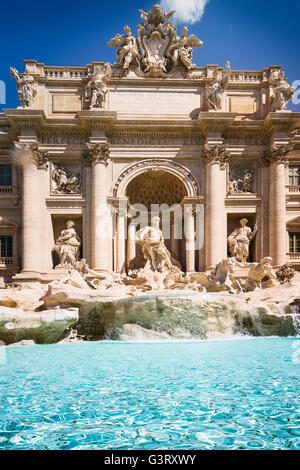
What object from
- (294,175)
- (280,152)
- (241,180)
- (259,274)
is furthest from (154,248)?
(294,175)

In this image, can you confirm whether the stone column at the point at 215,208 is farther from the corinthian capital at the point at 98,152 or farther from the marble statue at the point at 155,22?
the marble statue at the point at 155,22

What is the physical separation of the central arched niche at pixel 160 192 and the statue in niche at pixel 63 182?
2981mm

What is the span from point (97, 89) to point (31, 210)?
24.6 feet

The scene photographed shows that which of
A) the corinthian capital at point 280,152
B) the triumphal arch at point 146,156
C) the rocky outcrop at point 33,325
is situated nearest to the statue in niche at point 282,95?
the triumphal arch at point 146,156

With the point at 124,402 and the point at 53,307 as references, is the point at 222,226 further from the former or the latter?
the point at 124,402

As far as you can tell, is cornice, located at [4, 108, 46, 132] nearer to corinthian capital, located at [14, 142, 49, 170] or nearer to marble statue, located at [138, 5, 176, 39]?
corinthian capital, located at [14, 142, 49, 170]

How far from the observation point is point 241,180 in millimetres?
23953

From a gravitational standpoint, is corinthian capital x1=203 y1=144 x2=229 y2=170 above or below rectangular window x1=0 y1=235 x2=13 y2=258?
above

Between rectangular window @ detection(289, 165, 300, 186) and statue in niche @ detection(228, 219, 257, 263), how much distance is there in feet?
12.4

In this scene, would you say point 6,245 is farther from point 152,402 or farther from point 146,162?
point 152,402

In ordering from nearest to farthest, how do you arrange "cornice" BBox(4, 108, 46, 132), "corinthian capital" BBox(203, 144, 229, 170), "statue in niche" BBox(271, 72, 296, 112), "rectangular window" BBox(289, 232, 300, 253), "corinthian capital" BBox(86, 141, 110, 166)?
"cornice" BBox(4, 108, 46, 132), "corinthian capital" BBox(86, 141, 110, 166), "corinthian capital" BBox(203, 144, 229, 170), "statue in niche" BBox(271, 72, 296, 112), "rectangular window" BBox(289, 232, 300, 253)

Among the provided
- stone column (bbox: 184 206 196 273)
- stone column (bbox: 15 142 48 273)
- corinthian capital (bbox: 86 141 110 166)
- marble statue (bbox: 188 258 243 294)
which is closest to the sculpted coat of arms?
corinthian capital (bbox: 86 141 110 166)

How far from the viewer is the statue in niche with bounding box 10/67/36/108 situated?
22719 millimetres

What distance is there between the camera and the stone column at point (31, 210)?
22.0 m
